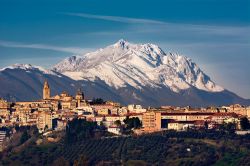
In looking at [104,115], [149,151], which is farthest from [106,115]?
[149,151]

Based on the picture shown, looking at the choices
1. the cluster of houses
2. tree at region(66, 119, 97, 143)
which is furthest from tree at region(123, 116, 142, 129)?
tree at region(66, 119, 97, 143)

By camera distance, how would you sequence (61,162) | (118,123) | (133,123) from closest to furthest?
(61,162) → (133,123) → (118,123)

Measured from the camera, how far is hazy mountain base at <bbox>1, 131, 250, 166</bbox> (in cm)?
12294

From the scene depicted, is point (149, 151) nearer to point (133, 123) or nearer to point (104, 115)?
point (133, 123)

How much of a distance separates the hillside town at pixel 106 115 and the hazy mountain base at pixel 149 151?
614 centimetres

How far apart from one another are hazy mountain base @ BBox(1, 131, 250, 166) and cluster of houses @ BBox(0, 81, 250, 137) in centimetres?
652

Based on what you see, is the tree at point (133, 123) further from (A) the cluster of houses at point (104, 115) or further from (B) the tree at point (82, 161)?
(B) the tree at point (82, 161)

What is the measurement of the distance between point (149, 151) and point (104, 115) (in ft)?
86.4

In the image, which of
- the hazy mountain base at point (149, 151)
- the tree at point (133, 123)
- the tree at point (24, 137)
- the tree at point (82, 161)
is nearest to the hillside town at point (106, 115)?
the tree at point (133, 123)

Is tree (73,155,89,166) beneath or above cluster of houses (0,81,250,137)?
beneath

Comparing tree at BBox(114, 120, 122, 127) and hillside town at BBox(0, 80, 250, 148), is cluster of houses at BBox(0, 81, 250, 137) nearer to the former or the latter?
hillside town at BBox(0, 80, 250, 148)

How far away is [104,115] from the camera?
152375mm

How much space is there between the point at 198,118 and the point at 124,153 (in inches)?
823

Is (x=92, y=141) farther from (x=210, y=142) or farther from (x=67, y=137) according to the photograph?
(x=210, y=142)
